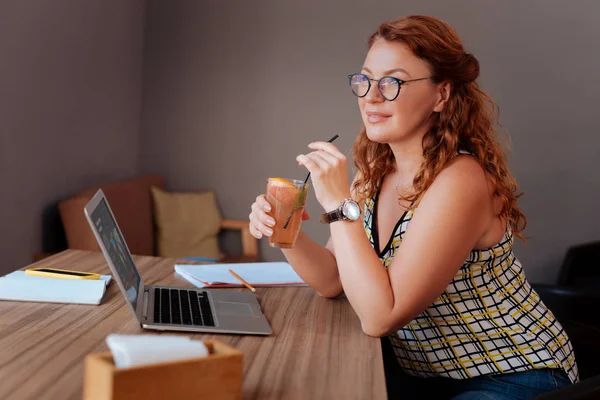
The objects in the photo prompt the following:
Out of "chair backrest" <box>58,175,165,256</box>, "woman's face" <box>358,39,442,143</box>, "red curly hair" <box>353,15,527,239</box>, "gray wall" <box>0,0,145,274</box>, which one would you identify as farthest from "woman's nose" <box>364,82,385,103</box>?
"chair backrest" <box>58,175,165,256</box>

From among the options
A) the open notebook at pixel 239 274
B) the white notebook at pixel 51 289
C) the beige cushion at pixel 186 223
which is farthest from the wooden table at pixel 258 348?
the beige cushion at pixel 186 223

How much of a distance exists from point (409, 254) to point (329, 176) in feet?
0.82

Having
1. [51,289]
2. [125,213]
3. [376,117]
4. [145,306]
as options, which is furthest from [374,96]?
[125,213]

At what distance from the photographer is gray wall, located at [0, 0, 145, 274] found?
290 centimetres

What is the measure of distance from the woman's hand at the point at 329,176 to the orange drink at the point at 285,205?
0.20 feet

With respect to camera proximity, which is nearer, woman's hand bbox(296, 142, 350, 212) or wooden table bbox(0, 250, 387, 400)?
wooden table bbox(0, 250, 387, 400)

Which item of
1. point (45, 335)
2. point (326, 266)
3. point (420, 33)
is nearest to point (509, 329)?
point (326, 266)

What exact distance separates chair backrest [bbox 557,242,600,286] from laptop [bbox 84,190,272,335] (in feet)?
8.20

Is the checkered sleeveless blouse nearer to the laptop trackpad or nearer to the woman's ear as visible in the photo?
the woman's ear

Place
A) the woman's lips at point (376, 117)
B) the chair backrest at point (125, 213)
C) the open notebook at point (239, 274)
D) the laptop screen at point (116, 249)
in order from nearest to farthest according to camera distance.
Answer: the laptop screen at point (116, 249) → the woman's lips at point (376, 117) → the open notebook at point (239, 274) → the chair backrest at point (125, 213)

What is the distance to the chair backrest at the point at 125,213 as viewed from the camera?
3.19 m

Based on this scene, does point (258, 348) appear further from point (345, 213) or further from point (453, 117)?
point (453, 117)

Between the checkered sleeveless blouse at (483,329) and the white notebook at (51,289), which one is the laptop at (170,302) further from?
the checkered sleeveless blouse at (483,329)

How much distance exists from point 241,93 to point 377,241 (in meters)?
2.79
